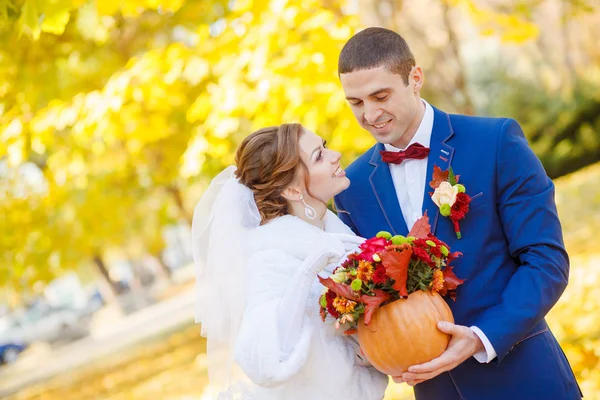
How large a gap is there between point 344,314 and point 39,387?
17.4 m

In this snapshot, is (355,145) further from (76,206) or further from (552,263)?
(76,206)

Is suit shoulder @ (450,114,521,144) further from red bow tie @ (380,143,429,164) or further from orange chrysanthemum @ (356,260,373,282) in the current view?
orange chrysanthemum @ (356,260,373,282)

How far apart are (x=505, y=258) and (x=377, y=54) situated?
0.97 m

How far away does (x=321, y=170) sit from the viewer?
3.07 metres

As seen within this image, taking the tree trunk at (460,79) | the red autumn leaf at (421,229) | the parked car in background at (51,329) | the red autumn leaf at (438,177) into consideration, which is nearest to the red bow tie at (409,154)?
the red autumn leaf at (438,177)

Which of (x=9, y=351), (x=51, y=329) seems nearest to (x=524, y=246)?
(x=51, y=329)

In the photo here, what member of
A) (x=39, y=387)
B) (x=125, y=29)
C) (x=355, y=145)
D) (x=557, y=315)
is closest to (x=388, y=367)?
(x=355, y=145)

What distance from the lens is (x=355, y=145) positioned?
6785 mm

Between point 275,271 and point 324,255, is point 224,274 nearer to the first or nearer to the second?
point 275,271

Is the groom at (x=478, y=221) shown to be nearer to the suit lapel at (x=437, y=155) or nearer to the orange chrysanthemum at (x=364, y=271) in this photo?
the suit lapel at (x=437, y=155)

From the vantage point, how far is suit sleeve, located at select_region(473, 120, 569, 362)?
99.7 inches

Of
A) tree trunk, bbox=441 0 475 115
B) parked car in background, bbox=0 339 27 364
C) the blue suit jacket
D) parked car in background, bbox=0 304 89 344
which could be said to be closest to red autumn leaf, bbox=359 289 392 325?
the blue suit jacket

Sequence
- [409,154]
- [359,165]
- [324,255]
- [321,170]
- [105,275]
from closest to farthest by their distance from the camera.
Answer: [324,255]
[409,154]
[321,170]
[359,165]
[105,275]

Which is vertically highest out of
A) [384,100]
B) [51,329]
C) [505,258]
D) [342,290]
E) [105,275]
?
[384,100]
